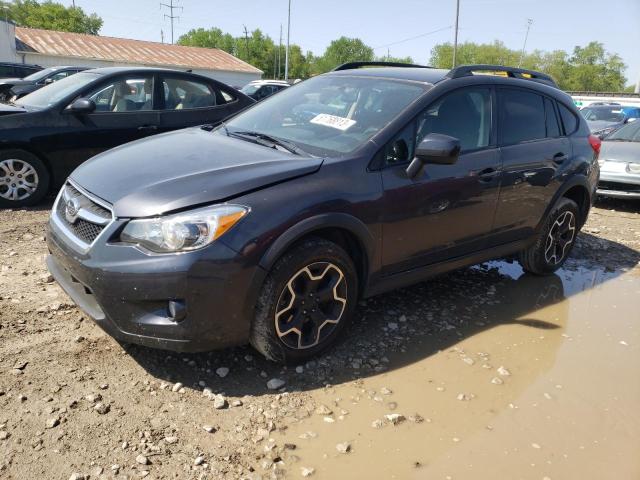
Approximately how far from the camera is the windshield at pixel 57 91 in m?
6.32

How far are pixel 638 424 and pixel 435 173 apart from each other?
189 centimetres

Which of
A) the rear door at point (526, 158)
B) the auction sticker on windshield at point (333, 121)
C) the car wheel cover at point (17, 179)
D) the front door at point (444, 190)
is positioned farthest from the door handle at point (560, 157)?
the car wheel cover at point (17, 179)

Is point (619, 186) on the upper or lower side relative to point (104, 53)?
lower

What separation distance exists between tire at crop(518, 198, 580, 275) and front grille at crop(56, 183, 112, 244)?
12.0 feet

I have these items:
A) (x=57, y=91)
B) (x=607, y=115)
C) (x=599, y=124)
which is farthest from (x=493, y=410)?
(x=607, y=115)

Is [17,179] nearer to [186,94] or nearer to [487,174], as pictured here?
[186,94]

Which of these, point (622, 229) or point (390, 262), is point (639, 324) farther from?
point (622, 229)

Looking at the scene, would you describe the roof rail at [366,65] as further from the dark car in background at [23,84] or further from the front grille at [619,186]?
the front grille at [619,186]

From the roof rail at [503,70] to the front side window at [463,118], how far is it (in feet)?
0.48

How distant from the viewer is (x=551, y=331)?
161 inches

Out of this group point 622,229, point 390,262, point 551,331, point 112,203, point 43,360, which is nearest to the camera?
point 112,203

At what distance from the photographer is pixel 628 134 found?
32.1ft

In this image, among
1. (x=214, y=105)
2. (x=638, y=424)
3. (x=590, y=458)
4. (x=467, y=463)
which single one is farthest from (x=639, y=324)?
(x=214, y=105)

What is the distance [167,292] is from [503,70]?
3410mm
